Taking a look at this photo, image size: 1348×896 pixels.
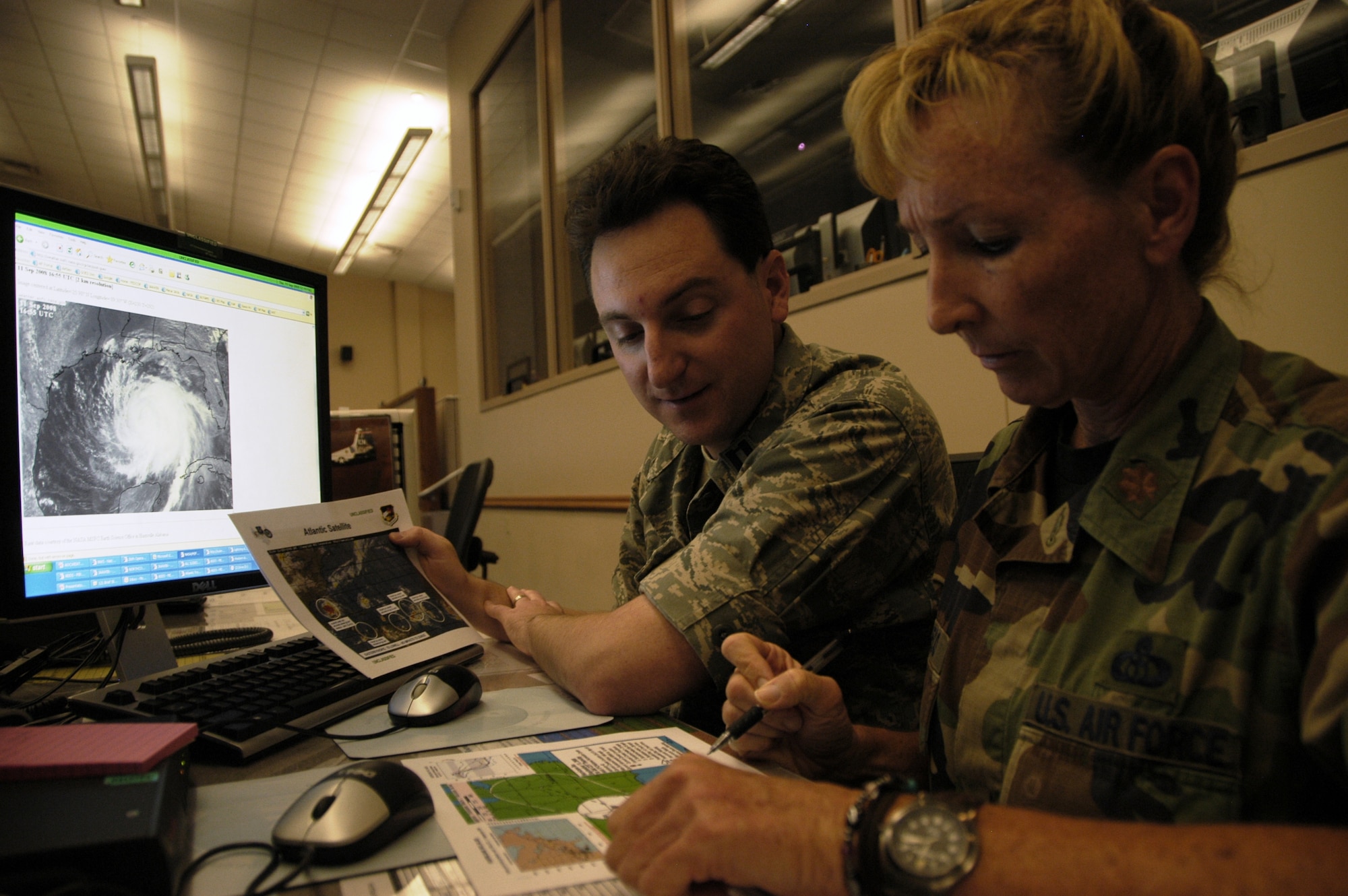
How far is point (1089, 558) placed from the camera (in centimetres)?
61

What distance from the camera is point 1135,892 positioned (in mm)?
388

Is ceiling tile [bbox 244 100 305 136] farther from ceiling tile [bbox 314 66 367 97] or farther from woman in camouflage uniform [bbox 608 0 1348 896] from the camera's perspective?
woman in camouflage uniform [bbox 608 0 1348 896]

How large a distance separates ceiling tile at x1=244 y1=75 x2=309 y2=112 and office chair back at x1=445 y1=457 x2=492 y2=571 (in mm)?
3779

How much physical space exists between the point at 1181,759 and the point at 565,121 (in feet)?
12.0

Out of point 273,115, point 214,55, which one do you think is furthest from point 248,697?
point 273,115

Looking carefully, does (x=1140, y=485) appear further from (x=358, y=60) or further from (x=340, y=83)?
(x=340, y=83)

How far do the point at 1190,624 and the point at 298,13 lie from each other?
16.5ft

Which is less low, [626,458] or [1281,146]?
[1281,146]

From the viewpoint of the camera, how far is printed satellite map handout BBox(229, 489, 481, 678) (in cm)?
83

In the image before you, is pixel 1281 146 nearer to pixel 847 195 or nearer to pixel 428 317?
pixel 847 195

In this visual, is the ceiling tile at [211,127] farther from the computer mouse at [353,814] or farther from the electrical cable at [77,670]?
the computer mouse at [353,814]

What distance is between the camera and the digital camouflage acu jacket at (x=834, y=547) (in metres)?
0.84

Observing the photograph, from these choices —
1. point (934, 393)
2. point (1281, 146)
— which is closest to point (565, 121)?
point (934, 393)

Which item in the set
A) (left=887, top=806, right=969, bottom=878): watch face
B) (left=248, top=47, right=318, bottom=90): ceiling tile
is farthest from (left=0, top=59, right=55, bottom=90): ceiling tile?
(left=887, top=806, right=969, bottom=878): watch face
